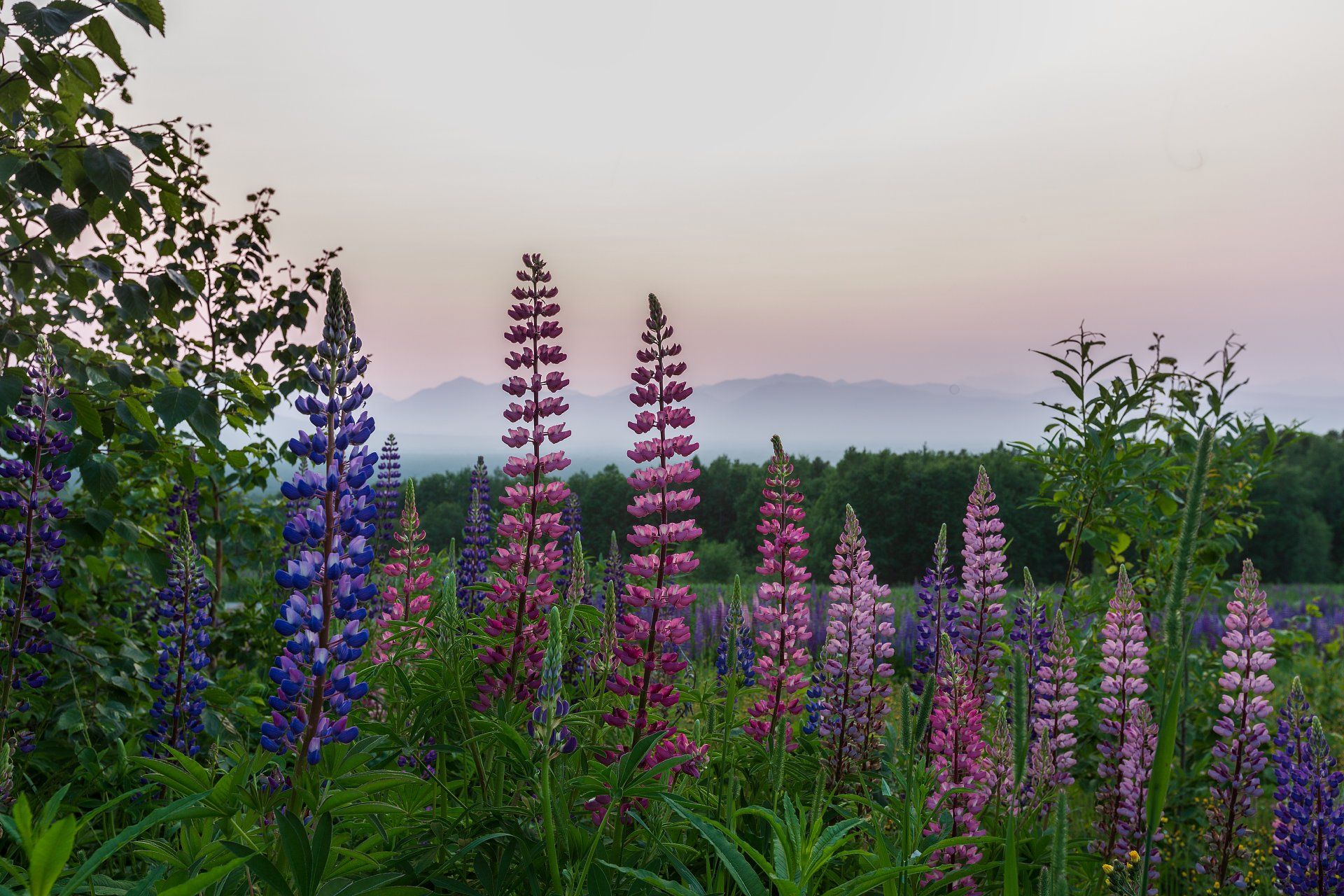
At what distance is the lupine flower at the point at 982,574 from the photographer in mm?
4180

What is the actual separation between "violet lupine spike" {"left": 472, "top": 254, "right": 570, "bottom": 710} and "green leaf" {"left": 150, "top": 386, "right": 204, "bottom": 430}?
1.83 m

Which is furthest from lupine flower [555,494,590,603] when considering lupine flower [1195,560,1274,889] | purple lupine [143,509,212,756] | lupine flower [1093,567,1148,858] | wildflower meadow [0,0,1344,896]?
lupine flower [1195,560,1274,889]

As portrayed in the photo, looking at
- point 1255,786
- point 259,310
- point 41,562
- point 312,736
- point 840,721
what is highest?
point 259,310

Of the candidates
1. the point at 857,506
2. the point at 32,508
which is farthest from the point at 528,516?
the point at 857,506

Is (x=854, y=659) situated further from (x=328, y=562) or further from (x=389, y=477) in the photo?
(x=389, y=477)

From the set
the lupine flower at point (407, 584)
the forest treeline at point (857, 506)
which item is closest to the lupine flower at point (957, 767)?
the lupine flower at point (407, 584)

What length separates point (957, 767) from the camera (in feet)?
11.4

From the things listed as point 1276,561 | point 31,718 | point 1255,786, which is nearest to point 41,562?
point 31,718

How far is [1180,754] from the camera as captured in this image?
18.9 feet

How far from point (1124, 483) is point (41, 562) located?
6616 millimetres

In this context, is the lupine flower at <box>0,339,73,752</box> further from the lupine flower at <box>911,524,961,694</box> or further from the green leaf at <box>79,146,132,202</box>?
the lupine flower at <box>911,524,961,694</box>

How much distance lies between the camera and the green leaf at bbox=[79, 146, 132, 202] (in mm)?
3938

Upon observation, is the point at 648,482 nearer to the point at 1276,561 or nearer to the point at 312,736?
the point at 312,736

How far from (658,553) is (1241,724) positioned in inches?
128
